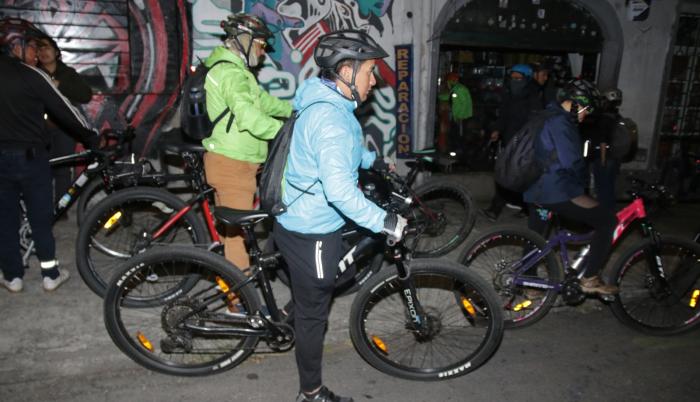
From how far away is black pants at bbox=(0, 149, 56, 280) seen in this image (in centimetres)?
409

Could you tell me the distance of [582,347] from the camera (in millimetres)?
4094

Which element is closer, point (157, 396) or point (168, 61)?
point (157, 396)

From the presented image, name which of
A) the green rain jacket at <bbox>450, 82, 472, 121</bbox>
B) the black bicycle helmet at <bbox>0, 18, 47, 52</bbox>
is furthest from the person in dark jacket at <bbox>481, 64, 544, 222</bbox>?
the black bicycle helmet at <bbox>0, 18, 47, 52</bbox>

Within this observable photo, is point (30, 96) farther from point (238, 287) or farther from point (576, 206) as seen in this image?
point (576, 206)

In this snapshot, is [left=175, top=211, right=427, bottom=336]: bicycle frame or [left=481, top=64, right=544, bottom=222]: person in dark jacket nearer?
[left=175, top=211, right=427, bottom=336]: bicycle frame

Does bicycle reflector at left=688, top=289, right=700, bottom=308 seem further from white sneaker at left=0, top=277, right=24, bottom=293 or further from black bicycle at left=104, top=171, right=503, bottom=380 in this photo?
white sneaker at left=0, top=277, right=24, bottom=293

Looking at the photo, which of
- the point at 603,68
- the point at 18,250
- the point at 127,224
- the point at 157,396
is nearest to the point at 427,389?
the point at 157,396

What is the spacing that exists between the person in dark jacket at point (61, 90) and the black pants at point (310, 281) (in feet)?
13.3

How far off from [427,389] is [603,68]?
837 cm

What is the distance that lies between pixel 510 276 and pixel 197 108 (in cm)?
293

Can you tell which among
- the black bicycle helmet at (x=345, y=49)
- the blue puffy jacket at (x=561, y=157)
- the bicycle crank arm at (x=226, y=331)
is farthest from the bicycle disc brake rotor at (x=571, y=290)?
the black bicycle helmet at (x=345, y=49)

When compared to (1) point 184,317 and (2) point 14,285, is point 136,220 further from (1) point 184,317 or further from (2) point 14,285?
(1) point 184,317

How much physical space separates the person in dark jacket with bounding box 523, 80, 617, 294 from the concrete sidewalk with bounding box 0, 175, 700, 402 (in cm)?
56

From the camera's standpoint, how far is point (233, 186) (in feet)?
13.4
